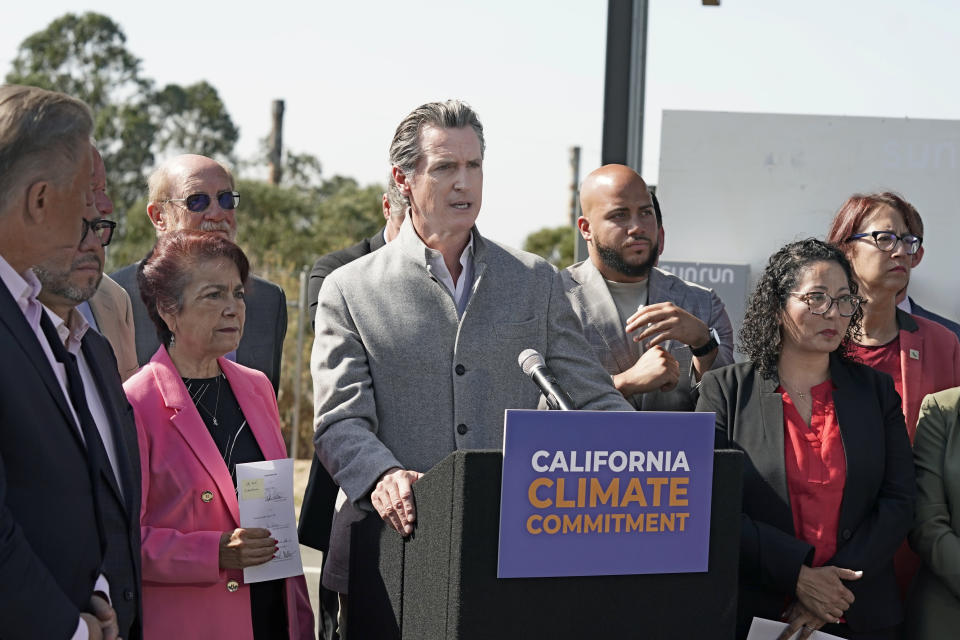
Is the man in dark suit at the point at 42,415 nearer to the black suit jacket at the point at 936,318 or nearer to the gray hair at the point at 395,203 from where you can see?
the gray hair at the point at 395,203

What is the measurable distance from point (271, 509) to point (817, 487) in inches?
61.0

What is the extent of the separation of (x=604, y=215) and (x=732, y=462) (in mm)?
1681

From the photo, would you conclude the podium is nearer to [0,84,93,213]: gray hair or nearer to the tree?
[0,84,93,213]: gray hair

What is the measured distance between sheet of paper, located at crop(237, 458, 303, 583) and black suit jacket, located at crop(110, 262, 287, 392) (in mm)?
885

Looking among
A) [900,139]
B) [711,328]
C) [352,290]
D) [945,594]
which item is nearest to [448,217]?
[352,290]

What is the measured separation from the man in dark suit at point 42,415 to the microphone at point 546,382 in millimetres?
912

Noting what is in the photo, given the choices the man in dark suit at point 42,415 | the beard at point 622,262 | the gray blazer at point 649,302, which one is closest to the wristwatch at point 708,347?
the gray blazer at point 649,302

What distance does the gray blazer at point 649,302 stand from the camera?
12.2 ft

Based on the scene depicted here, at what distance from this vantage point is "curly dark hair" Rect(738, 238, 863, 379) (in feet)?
11.1

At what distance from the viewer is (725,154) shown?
5.63 m

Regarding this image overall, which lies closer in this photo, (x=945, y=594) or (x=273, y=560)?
(x=273, y=560)

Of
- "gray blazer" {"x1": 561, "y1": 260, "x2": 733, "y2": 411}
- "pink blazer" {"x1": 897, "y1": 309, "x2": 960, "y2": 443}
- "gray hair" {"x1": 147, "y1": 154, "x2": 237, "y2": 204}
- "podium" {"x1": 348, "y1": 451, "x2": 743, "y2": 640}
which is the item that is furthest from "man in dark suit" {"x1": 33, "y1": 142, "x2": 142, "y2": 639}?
"pink blazer" {"x1": 897, "y1": 309, "x2": 960, "y2": 443}

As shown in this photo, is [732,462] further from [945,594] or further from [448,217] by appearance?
[945,594]

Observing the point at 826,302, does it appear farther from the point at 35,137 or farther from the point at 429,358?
the point at 35,137
